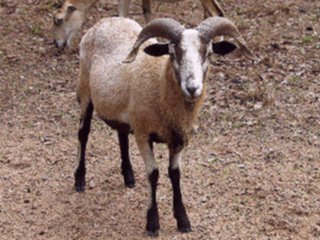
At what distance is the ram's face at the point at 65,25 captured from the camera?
35.1 ft

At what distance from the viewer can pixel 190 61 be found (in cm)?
522

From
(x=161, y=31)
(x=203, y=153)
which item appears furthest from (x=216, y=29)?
(x=203, y=153)

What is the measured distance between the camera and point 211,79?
957 cm

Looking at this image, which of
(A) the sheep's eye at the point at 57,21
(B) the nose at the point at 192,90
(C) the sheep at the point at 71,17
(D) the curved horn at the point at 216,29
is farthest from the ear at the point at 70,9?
(B) the nose at the point at 192,90

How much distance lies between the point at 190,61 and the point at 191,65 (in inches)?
1.4

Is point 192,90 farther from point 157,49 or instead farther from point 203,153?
point 203,153

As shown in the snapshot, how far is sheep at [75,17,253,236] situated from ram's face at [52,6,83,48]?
409 centimetres

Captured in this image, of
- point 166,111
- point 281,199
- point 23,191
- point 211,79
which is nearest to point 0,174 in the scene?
point 23,191

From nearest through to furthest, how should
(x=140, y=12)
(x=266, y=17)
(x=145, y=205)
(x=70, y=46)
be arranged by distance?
(x=145, y=205), (x=70, y=46), (x=266, y=17), (x=140, y=12)

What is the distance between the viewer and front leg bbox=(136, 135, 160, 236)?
586cm

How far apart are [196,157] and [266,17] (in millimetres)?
4761

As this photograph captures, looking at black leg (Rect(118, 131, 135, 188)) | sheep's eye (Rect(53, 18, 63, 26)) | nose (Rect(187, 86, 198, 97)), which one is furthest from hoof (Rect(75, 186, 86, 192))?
sheep's eye (Rect(53, 18, 63, 26))

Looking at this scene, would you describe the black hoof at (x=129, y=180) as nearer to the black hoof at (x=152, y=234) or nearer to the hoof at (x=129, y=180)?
the hoof at (x=129, y=180)

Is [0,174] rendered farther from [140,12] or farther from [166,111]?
[140,12]
